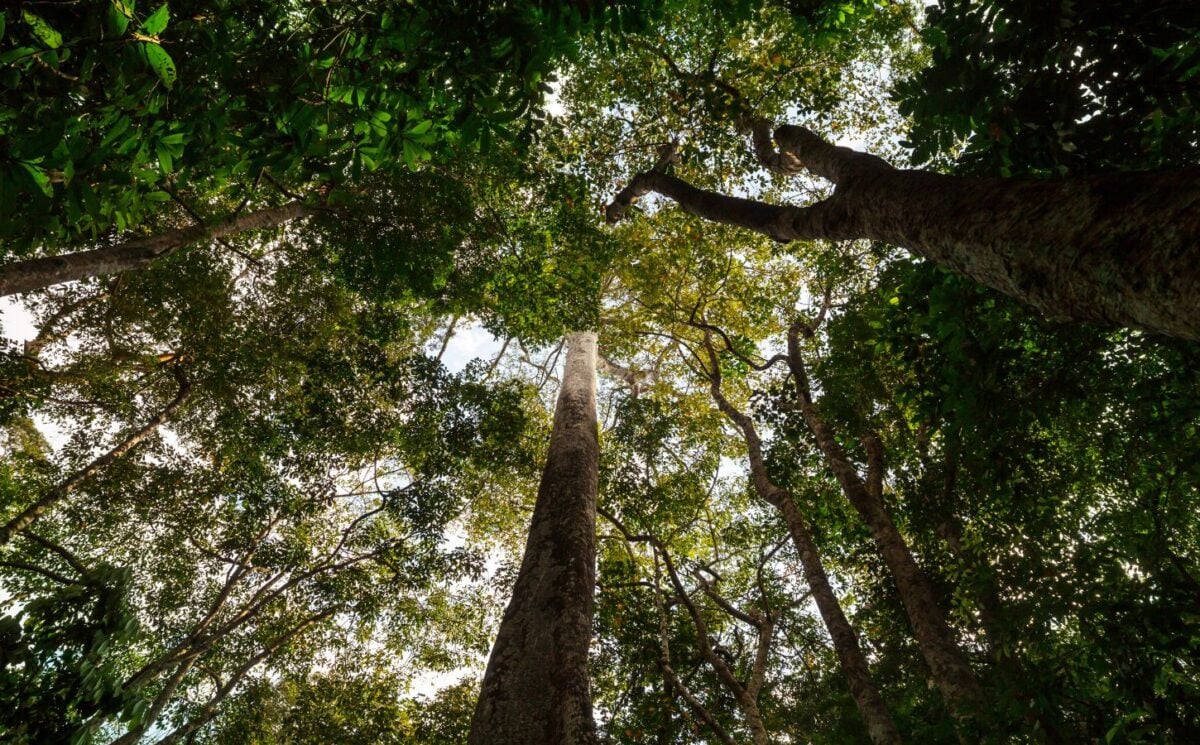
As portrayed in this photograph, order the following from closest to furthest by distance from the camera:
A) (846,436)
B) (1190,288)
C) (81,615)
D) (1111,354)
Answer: (1190,288), (81,615), (1111,354), (846,436)

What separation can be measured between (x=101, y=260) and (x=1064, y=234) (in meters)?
7.54

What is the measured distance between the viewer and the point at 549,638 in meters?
3.53

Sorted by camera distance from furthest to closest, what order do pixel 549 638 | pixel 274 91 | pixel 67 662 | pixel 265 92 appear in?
pixel 67 662
pixel 549 638
pixel 265 92
pixel 274 91

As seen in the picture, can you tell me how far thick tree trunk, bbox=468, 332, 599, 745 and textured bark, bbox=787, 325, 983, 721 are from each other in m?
3.09

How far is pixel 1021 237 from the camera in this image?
6.47 feet

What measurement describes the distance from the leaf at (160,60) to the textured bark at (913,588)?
6.13 m

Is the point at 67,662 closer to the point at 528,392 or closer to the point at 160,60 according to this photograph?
the point at 160,60

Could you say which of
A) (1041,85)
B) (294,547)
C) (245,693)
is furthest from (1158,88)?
(245,693)

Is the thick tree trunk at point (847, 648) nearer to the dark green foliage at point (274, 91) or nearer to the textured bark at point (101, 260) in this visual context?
the dark green foliage at point (274, 91)

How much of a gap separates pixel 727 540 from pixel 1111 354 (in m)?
7.28

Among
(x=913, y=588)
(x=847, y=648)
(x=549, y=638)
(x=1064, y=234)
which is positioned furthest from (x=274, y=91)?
(x=913, y=588)

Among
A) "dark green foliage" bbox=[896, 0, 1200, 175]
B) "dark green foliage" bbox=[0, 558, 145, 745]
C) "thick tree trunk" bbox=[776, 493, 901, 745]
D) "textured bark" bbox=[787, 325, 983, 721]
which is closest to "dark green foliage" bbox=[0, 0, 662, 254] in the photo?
"dark green foliage" bbox=[896, 0, 1200, 175]

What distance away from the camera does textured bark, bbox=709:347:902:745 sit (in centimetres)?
475

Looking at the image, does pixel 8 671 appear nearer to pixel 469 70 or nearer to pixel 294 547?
pixel 469 70
